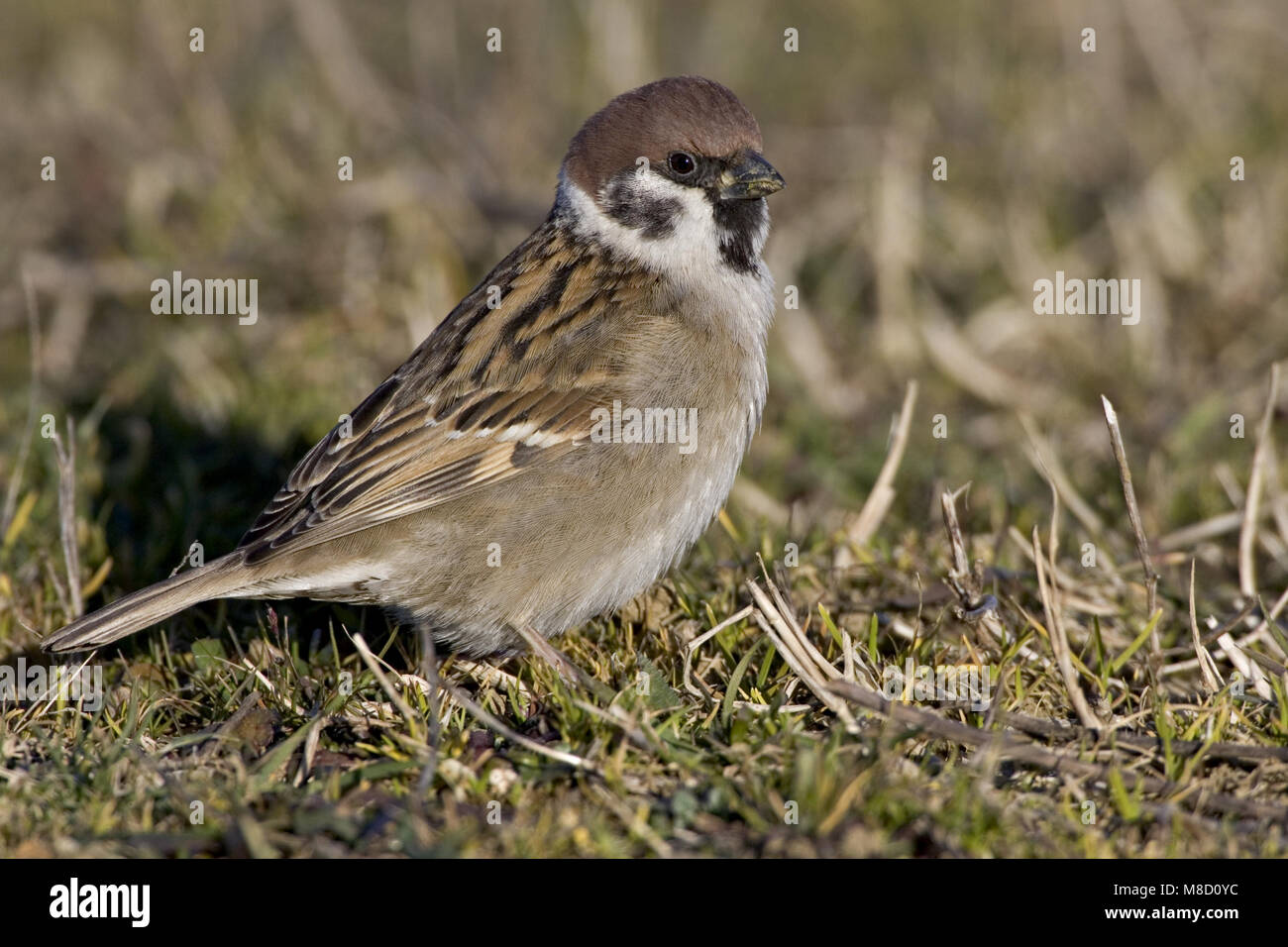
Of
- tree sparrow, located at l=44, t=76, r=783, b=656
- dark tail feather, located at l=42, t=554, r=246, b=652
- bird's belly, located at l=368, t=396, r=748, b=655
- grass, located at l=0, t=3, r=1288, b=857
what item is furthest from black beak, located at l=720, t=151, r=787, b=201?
dark tail feather, located at l=42, t=554, r=246, b=652

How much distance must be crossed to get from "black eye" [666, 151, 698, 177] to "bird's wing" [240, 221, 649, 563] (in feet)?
1.57

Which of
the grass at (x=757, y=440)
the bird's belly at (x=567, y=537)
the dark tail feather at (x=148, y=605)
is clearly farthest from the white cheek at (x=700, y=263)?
the dark tail feather at (x=148, y=605)

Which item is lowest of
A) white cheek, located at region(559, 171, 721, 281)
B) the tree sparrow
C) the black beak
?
the tree sparrow

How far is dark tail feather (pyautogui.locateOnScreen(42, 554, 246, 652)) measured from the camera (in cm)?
466

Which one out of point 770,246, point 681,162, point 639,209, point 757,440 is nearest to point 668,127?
point 681,162

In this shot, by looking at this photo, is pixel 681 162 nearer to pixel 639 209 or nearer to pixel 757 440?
pixel 639 209

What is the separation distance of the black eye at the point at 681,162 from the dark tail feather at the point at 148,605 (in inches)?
82.2

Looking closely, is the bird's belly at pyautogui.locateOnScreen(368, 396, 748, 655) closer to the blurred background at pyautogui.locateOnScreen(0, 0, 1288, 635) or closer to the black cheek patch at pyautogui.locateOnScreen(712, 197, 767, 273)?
the black cheek patch at pyautogui.locateOnScreen(712, 197, 767, 273)

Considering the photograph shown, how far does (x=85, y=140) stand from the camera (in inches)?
360

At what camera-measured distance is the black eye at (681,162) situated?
5250 millimetres

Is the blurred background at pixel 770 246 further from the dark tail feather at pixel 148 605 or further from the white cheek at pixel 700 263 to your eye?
the white cheek at pixel 700 263

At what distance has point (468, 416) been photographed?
498cm

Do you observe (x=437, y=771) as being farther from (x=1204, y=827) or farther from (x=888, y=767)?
(x=1204, y=827)

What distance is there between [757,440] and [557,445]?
2647mm
